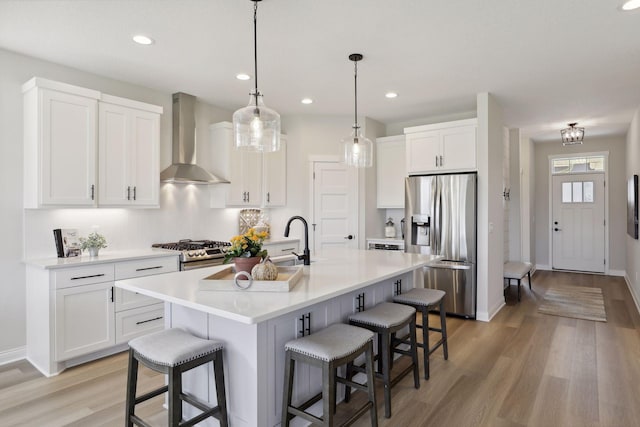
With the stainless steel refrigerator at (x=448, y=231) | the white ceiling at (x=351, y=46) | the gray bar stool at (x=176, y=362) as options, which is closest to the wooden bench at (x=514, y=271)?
→ the stainless steel refrigerator at (x=448, y=231)

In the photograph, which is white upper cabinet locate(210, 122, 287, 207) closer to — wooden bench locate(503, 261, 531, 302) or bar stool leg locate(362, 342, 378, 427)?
bar stool leg locate(362, 342, 378, 427)

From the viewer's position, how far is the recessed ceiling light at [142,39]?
292cm

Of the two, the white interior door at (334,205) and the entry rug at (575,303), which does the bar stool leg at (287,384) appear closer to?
the white interior door at (334,205)

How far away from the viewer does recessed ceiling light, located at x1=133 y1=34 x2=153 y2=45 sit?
2920 millimetres

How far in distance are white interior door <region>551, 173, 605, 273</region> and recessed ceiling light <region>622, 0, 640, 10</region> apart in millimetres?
6159

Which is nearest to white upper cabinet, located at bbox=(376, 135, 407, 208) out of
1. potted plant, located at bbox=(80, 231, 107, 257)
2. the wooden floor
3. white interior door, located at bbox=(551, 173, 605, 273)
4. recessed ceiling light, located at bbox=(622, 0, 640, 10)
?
the wooden floor

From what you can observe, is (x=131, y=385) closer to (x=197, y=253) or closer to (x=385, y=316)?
(x=385, y=316)

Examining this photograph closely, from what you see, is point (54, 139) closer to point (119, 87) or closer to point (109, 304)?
point (119, 87)

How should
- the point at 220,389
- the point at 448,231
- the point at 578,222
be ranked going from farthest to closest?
1. the point at 578,222
2. the point at 448,231
3. the point at 220,389

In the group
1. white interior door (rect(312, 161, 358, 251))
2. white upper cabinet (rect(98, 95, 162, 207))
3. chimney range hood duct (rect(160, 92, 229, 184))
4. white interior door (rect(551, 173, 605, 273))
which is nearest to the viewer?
white upper cabinet (rect(98, 95, 162, 207))

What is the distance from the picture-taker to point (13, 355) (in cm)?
329

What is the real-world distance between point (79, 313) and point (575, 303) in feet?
19.7

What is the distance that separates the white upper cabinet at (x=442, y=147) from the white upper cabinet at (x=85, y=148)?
3164mm

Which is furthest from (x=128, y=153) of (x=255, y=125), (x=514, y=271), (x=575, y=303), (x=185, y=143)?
(x=575, y=303)
